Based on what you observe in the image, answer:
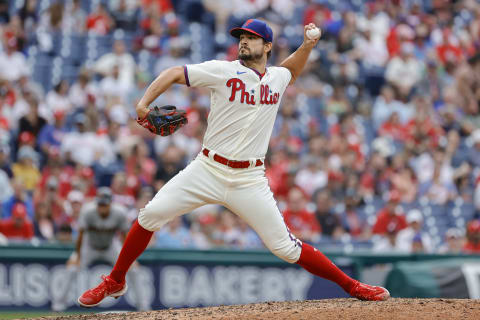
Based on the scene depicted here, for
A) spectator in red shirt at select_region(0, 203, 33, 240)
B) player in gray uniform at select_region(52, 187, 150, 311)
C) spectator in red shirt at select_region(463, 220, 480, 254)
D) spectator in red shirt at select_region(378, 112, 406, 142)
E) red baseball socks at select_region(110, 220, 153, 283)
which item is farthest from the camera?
spectator in red shirt at select_region(378, 112, 406, 142)

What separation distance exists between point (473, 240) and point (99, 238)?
5.31m

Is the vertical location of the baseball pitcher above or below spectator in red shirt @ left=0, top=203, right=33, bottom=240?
above

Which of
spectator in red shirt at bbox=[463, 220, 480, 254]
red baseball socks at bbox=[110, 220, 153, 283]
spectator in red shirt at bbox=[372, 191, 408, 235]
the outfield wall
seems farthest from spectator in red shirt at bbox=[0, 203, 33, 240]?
spectator in red shirt at bbox=[463, 220, 480, 254]

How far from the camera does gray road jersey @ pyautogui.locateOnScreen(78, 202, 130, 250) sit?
8977 mm

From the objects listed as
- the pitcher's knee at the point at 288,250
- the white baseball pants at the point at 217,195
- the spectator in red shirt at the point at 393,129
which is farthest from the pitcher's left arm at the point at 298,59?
the spectator in red shirt at the point at 393,129

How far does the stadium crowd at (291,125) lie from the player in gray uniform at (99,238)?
0.76 meters

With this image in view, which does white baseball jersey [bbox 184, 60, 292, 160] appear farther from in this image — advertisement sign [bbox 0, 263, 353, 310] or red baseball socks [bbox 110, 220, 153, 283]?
advertisement sign [bbox 0, 263, 353, 310]

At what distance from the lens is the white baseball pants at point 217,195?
5.30 metres

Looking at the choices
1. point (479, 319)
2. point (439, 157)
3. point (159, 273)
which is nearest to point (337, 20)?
point (439, 157)

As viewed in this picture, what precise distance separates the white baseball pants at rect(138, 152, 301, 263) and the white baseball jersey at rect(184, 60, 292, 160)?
0.42 ft

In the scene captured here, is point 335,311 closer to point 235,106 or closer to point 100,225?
point 235,106

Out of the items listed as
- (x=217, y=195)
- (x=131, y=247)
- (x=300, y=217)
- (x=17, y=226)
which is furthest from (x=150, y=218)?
(x=300, y=217)

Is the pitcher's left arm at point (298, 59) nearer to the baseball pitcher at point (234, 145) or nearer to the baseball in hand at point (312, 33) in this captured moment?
the baseball in hand at point (312, 33)

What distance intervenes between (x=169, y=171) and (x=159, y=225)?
589 cm
